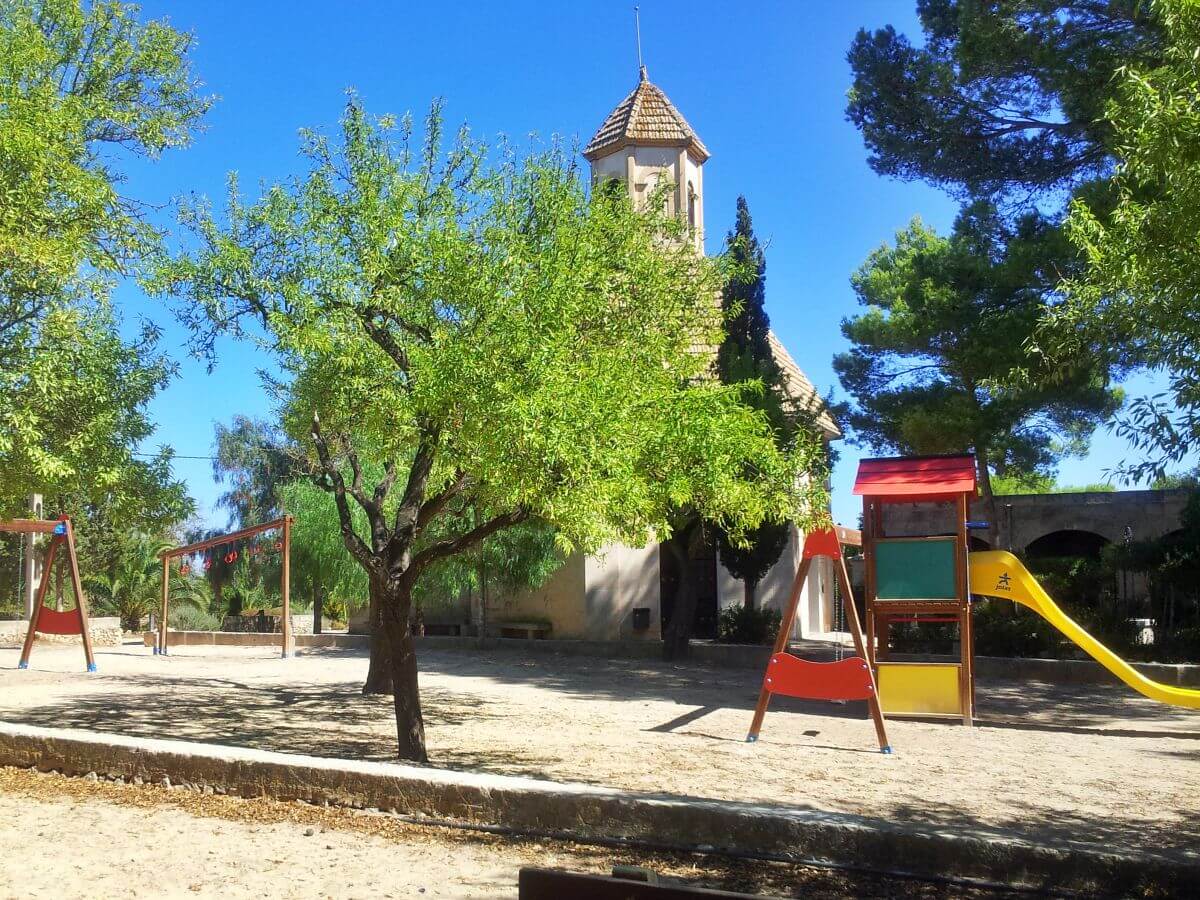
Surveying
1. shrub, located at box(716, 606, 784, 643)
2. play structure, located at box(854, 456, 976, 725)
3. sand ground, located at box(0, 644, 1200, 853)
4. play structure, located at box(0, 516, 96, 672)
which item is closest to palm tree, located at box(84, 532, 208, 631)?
play structure, located at box(0, 516, 96, 672)

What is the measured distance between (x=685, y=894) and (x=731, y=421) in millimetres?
6518

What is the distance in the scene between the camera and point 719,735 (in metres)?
11.1

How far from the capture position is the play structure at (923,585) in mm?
12234

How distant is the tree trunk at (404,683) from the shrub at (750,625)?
42.4ft

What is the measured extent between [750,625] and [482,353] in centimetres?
1475

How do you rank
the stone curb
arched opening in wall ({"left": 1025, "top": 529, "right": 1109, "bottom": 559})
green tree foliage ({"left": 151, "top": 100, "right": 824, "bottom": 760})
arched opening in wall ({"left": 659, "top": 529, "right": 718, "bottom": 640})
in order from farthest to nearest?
arched opening in wall ({"left": 1025, "top": 529, "right": 1109, "bottom": 559}) < arched opening in wall ({"left": 659, "top": 529, "right": 718, "bottom": 640}) < green tree foliage ({"left": 151, "top": 100, "right": 824, "bottom": 760}) < the stone curb

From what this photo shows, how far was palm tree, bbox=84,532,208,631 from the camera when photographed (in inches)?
1243

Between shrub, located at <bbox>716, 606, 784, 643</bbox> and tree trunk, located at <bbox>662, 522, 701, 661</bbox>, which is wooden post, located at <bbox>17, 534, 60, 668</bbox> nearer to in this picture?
tree trunk, located at <bbox>662, 522, 701, 661</bbox>

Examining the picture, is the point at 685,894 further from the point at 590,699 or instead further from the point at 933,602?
the point at 590,699

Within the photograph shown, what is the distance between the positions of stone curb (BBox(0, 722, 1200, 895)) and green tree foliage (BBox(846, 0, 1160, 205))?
11.6 metres

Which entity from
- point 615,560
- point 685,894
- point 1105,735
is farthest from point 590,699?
point 685,894

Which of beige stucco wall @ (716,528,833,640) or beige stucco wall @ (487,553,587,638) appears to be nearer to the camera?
beige stucco wall @ (487,553,587,638)

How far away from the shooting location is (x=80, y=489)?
12.3 meters

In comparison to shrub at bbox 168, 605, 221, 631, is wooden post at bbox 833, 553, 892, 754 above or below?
above
